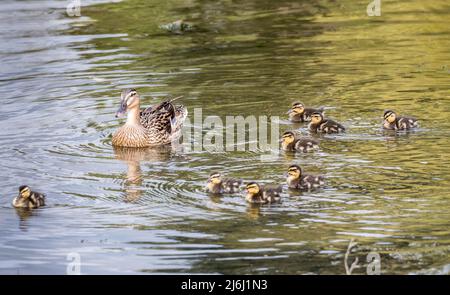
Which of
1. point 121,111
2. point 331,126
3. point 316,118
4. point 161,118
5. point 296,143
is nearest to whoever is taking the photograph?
point 296,143

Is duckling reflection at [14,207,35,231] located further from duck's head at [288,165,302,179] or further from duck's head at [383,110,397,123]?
duck's head at [383,110,397,123]

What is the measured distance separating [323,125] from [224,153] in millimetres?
1305

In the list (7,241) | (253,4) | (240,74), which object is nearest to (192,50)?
(240,74)

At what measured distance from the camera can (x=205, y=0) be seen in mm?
22141

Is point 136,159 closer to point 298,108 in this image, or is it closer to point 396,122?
point 298,108

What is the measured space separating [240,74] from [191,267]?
304 inches

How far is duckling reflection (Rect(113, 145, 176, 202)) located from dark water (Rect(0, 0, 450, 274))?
0.04m

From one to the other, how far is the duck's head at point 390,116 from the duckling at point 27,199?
13.9ft

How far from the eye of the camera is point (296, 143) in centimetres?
1159

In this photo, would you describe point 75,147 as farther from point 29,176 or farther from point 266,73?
point 266,73

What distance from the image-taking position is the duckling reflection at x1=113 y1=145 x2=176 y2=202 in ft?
34.2

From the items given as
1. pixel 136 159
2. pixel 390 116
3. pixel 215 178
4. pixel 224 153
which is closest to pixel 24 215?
pixel 215 178

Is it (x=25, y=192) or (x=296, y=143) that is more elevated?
(x=296, y=143)

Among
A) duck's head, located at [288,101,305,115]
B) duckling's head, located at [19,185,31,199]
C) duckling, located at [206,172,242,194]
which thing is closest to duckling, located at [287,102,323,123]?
duck's head, located at [288,101,305,115]
